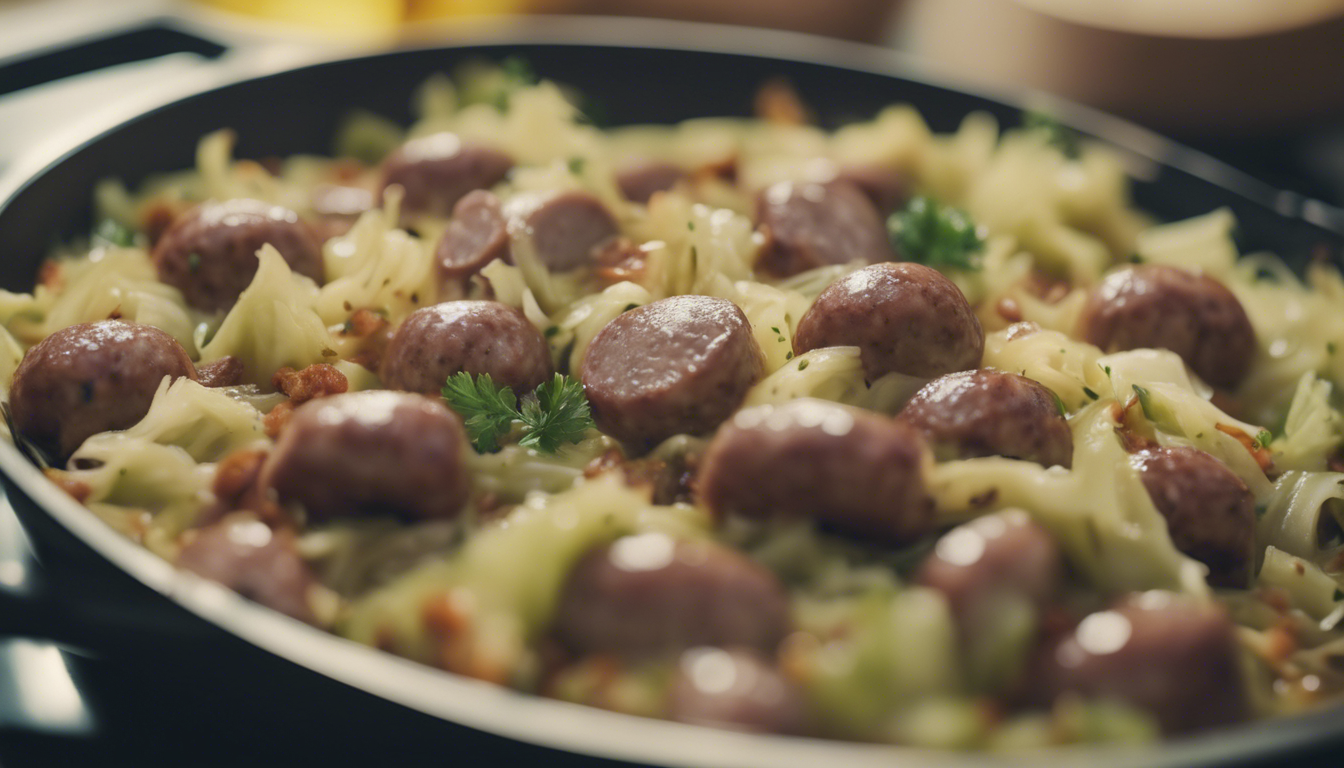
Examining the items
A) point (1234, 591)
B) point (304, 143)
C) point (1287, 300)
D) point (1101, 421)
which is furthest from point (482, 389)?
point (1287, 300)

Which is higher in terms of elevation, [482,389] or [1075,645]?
[482,389]

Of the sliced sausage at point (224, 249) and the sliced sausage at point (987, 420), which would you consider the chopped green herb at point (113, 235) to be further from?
the sliced sausage at point (987, 420)

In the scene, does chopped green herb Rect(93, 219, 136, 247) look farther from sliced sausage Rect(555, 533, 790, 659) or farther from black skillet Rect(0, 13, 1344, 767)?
sliced sausage Rect(555, 533, 790, 659)

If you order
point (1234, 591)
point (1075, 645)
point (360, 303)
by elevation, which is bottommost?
point (1234, 591)

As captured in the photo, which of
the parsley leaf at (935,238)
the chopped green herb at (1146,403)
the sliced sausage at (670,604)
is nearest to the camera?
the sliced sausage at (670,604)

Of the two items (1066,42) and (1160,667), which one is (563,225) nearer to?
(1160,667)

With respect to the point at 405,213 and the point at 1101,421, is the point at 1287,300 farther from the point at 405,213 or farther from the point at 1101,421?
the point at 405,213

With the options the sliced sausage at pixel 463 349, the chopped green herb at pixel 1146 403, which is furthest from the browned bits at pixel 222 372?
the chopped green herb at pixel 1146 403
